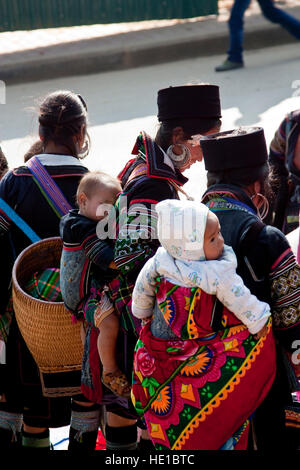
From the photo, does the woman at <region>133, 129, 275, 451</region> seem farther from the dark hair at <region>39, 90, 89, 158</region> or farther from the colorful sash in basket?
the dark hair at <region>39, 90, 89, 158</region>

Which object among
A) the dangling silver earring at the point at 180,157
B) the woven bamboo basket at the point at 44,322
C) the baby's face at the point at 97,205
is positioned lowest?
the woven bamboo basket at the point at 44,322

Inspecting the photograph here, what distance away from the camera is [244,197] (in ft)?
8.59

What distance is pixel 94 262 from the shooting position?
2846mm

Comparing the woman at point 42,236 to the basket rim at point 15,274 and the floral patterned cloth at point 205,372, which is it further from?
the floral patterned cloth at point 205,372

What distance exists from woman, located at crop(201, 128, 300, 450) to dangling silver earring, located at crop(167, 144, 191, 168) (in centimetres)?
28

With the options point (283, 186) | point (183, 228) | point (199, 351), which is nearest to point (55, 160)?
point (183, 228)

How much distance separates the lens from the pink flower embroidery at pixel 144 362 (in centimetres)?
250

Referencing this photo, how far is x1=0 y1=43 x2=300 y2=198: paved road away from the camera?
7434 millimetres

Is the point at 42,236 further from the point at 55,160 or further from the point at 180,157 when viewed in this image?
the point at 180,157

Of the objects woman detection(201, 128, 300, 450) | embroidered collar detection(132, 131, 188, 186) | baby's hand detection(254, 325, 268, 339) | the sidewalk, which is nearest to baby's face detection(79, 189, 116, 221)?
embroidered collar detection(132, 131, 188, 186)

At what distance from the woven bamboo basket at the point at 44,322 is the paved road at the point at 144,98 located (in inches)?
128

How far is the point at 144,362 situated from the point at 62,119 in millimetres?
1202

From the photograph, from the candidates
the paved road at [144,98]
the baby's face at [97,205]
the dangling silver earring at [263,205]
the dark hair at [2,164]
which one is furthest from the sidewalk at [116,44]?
the dangling silver earring at [263,205]

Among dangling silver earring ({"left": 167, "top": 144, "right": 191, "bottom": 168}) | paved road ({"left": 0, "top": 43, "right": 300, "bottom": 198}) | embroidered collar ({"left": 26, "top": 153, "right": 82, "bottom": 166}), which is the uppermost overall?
dangling silver earring ({"left": 167, "top": 144, "right": 191, "bottom": 168})
